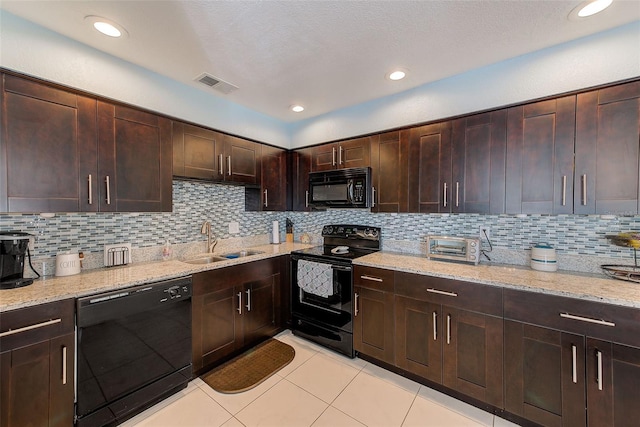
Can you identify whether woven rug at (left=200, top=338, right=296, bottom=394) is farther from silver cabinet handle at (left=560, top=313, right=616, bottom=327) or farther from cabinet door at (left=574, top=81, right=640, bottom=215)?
cabinet door at (left=574, top=81, right=640, bottom=215)

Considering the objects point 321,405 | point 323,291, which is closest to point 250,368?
point 321,405

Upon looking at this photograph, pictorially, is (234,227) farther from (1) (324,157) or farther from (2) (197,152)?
(1) (324,157)

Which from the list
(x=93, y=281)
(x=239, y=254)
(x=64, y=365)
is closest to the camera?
(x=64, y=365)

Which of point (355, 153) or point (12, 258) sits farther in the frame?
point (355, 153)

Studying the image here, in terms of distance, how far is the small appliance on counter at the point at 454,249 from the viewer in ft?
7.15

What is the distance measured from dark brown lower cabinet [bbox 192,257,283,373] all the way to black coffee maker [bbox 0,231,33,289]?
1.04 m

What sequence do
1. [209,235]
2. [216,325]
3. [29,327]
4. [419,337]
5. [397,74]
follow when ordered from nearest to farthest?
1. [29,327]
2. [419,337]
3. [397,74]
4. [216,325]
5. [209,235]

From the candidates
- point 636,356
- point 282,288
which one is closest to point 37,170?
point 282,288

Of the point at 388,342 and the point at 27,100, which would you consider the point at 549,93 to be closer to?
the point at 388,342

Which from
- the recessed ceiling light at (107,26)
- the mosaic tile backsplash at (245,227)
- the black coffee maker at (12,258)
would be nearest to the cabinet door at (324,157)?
the mosaic tile backsplash at (245,227)

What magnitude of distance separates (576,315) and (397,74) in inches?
83.2

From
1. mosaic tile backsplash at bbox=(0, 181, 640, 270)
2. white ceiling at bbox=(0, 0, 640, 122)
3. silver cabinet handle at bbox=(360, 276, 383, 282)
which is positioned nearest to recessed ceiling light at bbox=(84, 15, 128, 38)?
white ceiling at bbox=(0, 0, 640, 122)

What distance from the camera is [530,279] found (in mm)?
1737

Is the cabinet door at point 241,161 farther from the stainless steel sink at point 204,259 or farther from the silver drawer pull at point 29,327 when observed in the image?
the silver drawer pull at point 29,327
